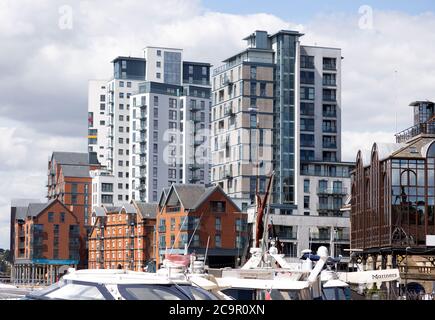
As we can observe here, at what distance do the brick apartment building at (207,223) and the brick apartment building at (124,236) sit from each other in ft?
29.5

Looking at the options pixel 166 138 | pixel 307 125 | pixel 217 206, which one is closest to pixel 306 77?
pixel 307 125

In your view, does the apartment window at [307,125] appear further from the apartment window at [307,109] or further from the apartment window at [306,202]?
the apartment window at [306,202]

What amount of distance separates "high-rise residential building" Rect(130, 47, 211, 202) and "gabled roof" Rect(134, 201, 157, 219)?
29.6m

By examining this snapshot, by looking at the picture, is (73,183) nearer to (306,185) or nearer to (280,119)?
(280,119)

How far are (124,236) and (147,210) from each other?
6.89m

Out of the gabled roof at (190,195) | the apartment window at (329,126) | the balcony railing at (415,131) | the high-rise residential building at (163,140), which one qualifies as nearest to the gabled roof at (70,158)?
the high-rise residential building at (163,140)

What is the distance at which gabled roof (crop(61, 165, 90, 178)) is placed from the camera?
185625 mm

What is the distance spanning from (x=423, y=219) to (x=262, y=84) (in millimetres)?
59745

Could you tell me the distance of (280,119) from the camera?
13388 centimetres

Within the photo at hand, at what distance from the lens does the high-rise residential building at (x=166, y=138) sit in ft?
567

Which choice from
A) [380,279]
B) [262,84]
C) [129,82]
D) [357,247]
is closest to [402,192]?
[357,247]

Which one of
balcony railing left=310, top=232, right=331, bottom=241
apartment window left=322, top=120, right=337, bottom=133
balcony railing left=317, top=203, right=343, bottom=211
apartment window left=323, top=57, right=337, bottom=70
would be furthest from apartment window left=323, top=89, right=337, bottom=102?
balcony railing left=310, top=232, right=331, bottom=241

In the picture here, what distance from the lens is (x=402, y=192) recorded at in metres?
75.9

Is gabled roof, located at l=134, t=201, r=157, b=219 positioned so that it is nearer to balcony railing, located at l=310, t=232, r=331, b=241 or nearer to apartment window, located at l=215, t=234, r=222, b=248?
apartment window, located at l=215, t=234, r=222, b=248
